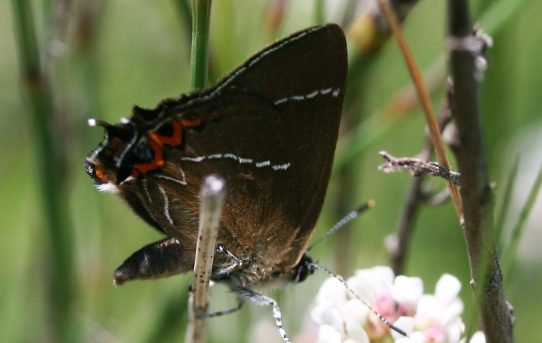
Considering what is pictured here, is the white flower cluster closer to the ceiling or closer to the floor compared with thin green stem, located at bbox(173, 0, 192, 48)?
closer to the floor

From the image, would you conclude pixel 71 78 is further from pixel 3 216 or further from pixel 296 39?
pixel 296 39

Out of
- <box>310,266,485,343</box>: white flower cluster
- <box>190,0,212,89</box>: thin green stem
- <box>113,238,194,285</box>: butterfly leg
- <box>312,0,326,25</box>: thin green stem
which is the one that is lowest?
<box>310,266,485,343</box>: white flower cluster

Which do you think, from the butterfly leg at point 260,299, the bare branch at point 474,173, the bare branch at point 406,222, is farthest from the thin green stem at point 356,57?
the bare branch at point 474,173

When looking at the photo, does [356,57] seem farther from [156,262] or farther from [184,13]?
[156,262]

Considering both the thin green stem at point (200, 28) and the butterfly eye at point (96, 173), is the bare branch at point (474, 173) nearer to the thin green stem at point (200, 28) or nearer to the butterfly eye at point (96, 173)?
the thin green stem at point (200, 28)

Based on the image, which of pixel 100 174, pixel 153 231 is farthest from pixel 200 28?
pixel 153 231

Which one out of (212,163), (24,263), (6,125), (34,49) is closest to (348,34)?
(212,163)

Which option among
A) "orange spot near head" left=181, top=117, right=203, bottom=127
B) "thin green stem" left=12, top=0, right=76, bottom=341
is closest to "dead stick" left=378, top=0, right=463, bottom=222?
"orange spot near head" left=181, top=117, right=203, bottom=127

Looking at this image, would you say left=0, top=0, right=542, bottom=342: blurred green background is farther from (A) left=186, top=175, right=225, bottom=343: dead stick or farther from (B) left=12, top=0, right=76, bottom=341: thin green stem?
(A) left=186, top=175, right=225, bottom=343: dead stick
